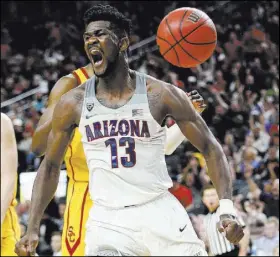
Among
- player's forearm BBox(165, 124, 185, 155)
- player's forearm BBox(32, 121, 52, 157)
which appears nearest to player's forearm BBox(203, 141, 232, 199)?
player's forearm BBox(165, 124, 185, 155)

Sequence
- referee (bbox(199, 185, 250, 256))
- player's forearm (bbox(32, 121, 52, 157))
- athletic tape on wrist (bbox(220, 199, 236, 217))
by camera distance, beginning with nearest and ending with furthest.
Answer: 1. athletic tape on wrist (bbox(220, 199, 236, 217))
2. player's forearm (bbox(32, 121, 52, 157))
3. referee (bbox(199, 185, 250, 256))

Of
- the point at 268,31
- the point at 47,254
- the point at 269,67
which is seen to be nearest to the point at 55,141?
the point at 47,254

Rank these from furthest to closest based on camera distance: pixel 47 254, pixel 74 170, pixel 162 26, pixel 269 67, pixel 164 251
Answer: pixel 269 67 < pixel 47 254 < pixel 162 26 < pixel 74 170 < pixel 164 251

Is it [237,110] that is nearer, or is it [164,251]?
[164,251]

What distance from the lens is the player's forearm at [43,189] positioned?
465cm

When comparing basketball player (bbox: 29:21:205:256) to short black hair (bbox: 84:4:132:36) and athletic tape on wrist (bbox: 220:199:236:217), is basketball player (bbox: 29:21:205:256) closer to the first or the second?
short black hair (bbox: 84:4:132:36)

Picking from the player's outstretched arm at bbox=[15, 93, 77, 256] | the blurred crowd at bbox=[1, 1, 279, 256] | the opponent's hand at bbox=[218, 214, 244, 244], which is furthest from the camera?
the blurred crowd at bbox=[1, 1, 279, 256]

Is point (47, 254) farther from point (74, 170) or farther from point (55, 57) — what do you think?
point (55, 57)

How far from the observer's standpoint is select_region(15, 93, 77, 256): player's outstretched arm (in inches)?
183

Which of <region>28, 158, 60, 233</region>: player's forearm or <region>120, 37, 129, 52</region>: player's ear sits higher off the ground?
<region>120, 37, 129, 52</region>: player's ear

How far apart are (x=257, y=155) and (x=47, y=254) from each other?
3.81 metres

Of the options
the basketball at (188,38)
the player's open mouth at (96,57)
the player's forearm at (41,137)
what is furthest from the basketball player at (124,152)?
the basketball at (188,38)

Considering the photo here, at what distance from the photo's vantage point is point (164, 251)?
173 inches

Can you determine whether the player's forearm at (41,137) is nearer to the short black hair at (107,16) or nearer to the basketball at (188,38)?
the short black hair at (107,16)
